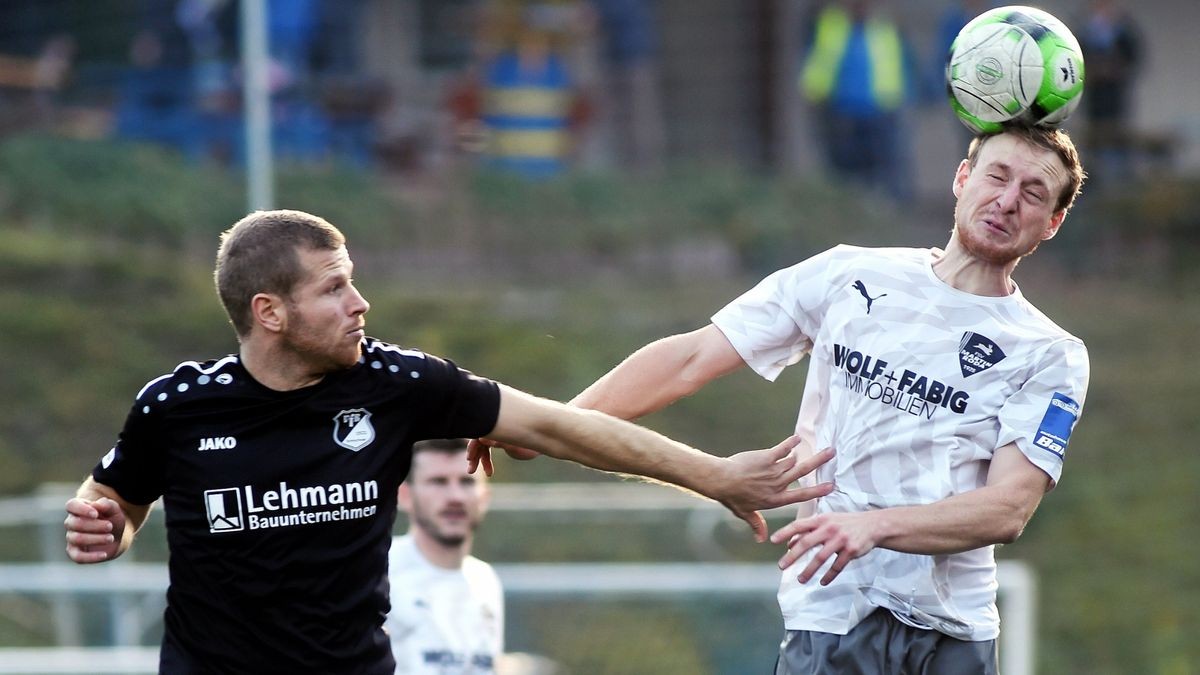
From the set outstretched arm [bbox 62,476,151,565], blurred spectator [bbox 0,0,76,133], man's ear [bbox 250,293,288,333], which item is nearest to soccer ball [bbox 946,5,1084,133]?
man's ear [bbox 250,293,288,333]

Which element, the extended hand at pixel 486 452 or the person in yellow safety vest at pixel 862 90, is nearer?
the extended hand at pixel 486 452

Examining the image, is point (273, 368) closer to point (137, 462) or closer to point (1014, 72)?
point (137, 462)

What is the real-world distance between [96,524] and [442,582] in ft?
7.07

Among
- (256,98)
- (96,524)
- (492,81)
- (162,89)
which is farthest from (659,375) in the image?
(492,81)

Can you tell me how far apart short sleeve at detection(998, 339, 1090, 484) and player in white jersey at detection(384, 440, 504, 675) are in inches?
96.1

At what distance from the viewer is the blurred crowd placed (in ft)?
44.3

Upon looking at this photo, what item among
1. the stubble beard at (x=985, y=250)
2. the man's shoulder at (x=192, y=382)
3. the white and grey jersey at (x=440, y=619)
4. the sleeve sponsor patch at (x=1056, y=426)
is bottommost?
the white and grey jersey at (x=440, y=619)

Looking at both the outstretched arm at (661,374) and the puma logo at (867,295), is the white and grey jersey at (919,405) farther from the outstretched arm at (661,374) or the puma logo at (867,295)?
the outstretched arm at (661,374)

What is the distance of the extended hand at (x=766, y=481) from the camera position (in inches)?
171

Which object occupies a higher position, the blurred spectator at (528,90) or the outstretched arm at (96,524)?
the outstretched arm at (96,524)

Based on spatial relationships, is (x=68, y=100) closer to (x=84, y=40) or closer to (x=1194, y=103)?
(x=84, y=40)

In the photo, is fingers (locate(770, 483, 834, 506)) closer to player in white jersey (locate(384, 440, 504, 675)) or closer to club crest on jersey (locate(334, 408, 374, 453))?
club crest on jersey (locate(334, 408, 374, 453))

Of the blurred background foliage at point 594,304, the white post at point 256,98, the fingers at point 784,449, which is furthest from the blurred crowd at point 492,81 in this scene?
the fingers at point 784,449

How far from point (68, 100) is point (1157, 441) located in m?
8.44
